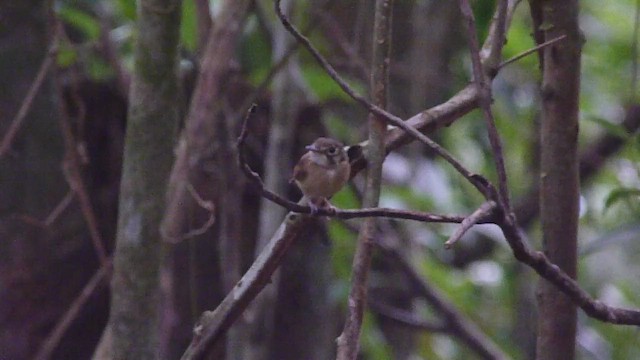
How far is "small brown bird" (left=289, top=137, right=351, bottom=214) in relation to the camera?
5.80ft

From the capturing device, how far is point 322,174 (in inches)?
70.7

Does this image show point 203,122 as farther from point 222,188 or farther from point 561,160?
point 561,160

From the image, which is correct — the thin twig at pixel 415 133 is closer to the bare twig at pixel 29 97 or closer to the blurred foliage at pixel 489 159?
the bare twig at pixel 29 97

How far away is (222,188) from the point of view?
9.53 ft

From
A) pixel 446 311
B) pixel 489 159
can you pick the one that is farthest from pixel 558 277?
pixel 489 159

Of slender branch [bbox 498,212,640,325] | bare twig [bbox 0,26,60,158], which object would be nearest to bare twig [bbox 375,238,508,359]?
bare twig [bbox 0,26,60,158]

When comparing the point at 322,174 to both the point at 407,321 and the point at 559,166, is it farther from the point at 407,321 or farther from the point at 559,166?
the point at 407,321

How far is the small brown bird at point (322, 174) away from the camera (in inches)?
69.6

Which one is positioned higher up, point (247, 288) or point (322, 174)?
point (322, 174)

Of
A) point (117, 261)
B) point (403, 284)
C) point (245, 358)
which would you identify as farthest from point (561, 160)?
point (403, 284)

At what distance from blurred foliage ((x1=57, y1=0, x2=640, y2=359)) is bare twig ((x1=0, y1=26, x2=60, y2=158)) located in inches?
10.9

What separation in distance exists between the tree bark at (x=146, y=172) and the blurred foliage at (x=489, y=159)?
83cm

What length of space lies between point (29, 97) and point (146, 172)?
649 mm

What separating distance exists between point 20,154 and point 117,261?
0.77 meters
